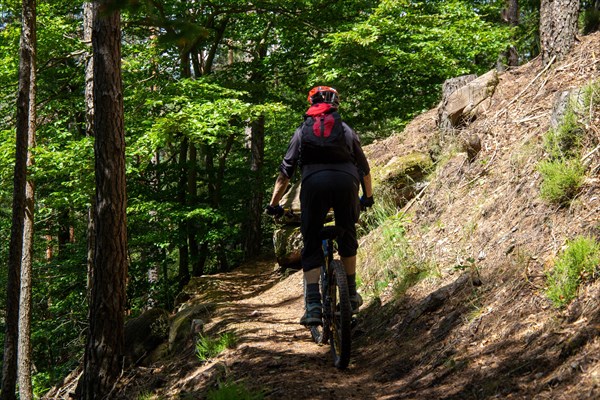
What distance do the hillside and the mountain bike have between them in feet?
0.73

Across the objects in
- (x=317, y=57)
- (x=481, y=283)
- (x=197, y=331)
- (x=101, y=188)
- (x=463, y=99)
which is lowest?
(x=197, y=331)

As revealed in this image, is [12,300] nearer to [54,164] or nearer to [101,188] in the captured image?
[54,164]

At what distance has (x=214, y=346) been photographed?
20.2 ft

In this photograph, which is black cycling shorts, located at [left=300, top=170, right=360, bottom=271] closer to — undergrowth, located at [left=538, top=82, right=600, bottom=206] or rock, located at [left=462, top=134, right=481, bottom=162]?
undergrowth, located at [left=538, top=82, right=600, bottom=206]

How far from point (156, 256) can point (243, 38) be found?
629cm

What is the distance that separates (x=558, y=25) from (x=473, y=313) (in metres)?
5.06

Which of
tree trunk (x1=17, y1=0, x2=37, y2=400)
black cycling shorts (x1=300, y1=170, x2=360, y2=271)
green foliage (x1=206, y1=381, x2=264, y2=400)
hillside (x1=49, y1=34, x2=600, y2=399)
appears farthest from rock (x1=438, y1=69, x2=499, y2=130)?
tree trunk (x1=17, y1=0, x2=37, y2=400)

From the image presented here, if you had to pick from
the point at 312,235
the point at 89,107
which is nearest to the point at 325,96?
the point at 312,235

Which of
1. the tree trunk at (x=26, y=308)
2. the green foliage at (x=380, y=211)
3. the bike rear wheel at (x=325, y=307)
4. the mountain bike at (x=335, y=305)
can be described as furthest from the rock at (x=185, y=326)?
the tree trunk at (x=26, y=308)

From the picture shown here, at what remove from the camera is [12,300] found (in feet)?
35.0

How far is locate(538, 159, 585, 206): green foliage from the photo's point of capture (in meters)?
4.65

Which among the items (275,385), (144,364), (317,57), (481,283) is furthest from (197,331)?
(317,57)

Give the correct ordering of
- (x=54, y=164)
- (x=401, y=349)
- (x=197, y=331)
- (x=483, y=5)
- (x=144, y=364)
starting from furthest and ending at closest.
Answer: (x=483, y=5)
(x=54, y=164)
(x=144, y=364)
(x=197, y=331)
(x=401, y=349)

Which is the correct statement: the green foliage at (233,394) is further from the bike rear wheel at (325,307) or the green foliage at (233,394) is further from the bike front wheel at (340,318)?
the bike rear wheel at (325,307)
